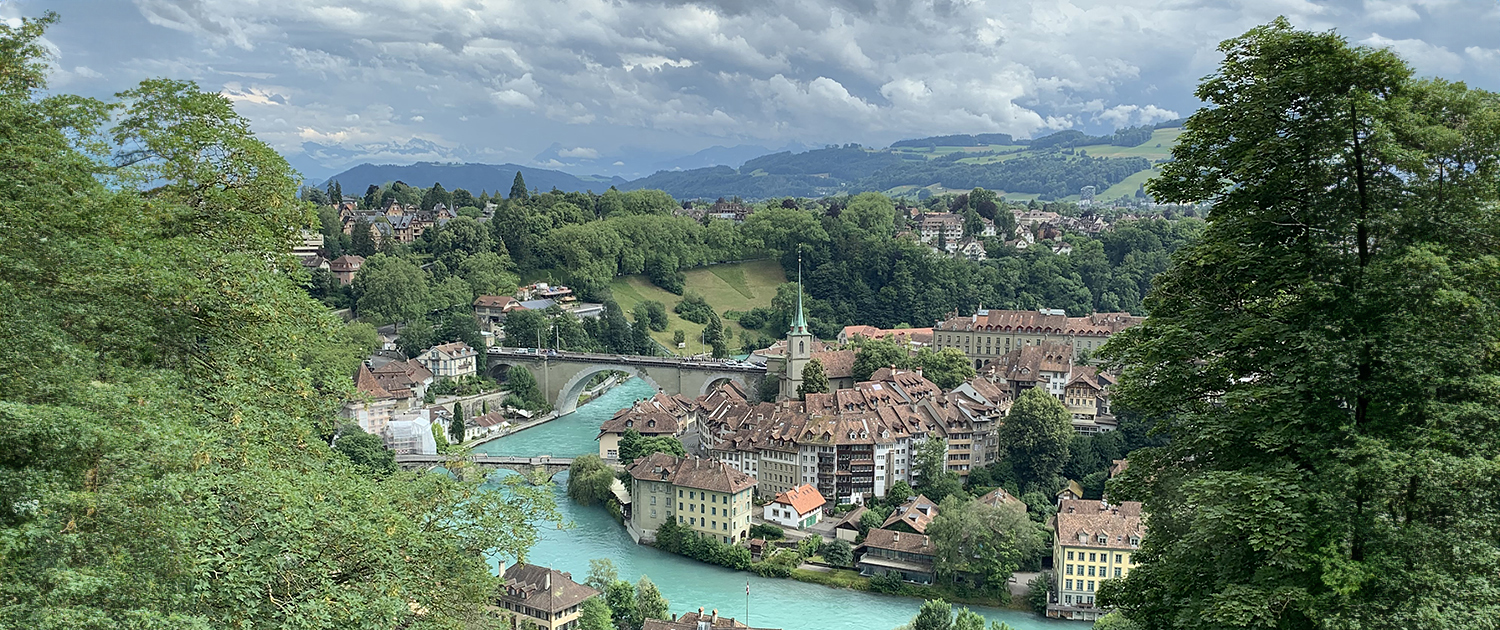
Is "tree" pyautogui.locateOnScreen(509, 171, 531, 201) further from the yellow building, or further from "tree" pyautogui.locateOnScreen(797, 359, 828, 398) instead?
the yellow building

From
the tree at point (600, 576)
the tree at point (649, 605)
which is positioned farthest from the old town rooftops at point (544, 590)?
the tree at point (649, 605)

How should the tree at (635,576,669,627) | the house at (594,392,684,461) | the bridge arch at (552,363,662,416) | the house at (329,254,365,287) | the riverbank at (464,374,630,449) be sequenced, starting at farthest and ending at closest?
1. the house at (329,254,365,287)
2. the bridge arch at (552,363,662,416)
3. the riverbank at (464,374,630,449)
4. the house at (594,392,684,461)
5. the tree at (635,576,669,627)

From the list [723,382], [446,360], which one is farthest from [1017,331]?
[446,360]

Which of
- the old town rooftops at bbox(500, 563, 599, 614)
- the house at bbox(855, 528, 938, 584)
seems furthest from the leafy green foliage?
the house at bbox(855, 528, 938, 584)

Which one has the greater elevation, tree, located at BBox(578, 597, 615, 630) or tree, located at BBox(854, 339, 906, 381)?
tree, located at BBox(854, 339, 906, 381)

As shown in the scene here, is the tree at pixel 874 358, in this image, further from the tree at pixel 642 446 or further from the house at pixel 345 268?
the house at pixel 345 268

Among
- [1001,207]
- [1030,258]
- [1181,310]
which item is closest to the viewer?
[1181,310]

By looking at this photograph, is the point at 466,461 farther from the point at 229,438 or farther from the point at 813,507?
the point at 813,507

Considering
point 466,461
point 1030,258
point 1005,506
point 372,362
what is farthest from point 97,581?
point 1030,258
